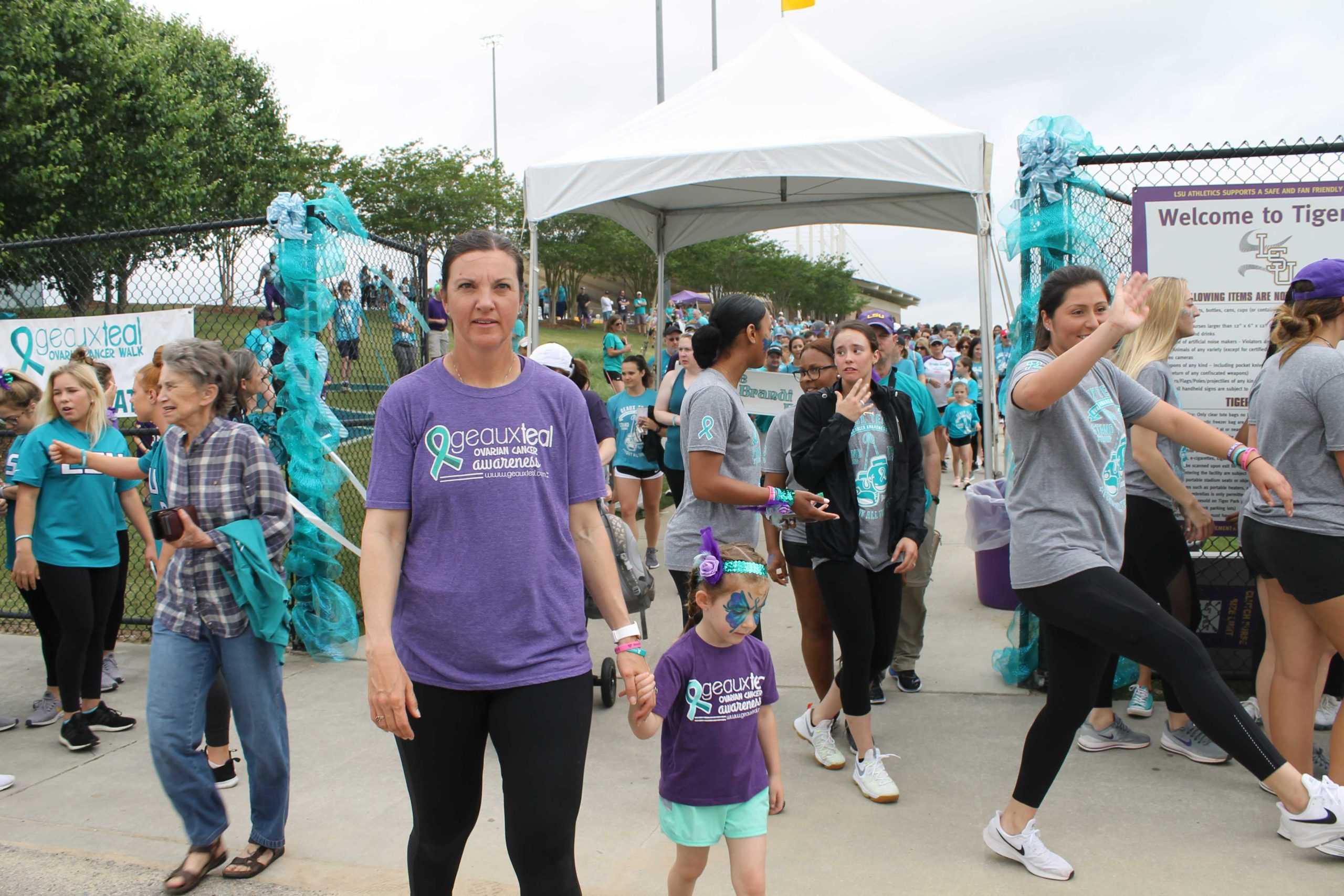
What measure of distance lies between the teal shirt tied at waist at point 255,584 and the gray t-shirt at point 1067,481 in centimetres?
244

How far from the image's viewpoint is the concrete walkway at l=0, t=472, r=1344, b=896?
321cm

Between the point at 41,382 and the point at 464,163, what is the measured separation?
33.2 metres

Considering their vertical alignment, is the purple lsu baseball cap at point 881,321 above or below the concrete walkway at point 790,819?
above

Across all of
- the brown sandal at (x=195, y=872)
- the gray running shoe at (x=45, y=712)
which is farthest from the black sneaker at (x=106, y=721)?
the brown sandal at (x=195, y=872)

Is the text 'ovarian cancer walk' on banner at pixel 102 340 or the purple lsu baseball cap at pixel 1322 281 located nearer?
the purple lsu baseball cap at pixel 1322 281

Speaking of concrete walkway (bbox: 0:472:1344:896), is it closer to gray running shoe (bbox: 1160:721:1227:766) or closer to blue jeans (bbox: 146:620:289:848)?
gray running shoe (bbox: 1160:721:1227:766)

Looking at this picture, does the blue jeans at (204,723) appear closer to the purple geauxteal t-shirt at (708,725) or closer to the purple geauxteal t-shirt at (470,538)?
the purple geauxteal t-shirt at (470,538)

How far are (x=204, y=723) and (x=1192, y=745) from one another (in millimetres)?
3855

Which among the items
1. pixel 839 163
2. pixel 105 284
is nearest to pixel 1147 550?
pixel 839 163

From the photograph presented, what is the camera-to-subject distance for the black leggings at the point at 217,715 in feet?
12.8

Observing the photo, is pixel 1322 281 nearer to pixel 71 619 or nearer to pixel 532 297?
pixel 532 297

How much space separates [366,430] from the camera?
278 inches

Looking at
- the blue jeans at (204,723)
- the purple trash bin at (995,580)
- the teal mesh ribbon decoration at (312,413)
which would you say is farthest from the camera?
the purple trash bin at (995,580)

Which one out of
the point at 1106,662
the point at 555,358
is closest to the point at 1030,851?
the point at 1106,662
